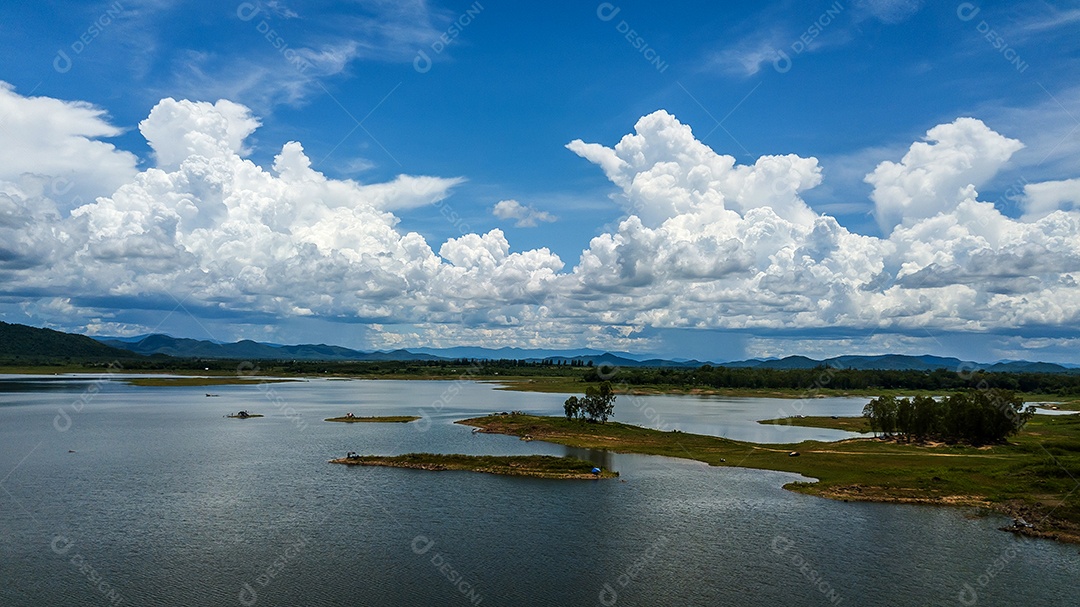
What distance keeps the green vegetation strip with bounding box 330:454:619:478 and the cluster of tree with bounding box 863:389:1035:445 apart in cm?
5953

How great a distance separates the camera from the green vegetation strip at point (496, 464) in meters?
80.4

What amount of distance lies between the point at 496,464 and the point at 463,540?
32.1 meters

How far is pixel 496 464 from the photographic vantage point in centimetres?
8381

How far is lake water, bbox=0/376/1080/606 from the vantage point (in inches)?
1631

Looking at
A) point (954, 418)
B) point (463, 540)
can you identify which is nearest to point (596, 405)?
point (954, 418)

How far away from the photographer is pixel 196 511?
58625 mm

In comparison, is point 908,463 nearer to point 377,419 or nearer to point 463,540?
point 463,540

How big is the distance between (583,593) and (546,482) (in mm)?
34637

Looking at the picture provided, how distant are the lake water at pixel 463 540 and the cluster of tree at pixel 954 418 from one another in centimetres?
4169

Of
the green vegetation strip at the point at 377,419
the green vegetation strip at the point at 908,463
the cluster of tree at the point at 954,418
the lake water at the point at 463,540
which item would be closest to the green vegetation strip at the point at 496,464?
the lake water at the point at 463,540

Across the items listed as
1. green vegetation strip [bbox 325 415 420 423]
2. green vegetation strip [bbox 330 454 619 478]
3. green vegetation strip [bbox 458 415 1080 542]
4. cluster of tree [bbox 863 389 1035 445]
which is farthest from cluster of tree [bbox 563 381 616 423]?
cluster of tree [bbox 863 389 1035 445]

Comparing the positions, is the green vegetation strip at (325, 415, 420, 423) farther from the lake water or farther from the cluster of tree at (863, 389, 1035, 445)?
the cluster of tree at (863, 389, 1035, 445)

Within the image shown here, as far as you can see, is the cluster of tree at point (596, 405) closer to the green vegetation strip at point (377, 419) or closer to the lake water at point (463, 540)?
the lake water at point (463, 540)

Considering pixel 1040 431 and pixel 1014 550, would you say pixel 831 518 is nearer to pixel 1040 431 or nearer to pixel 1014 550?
pixel 1014 550
